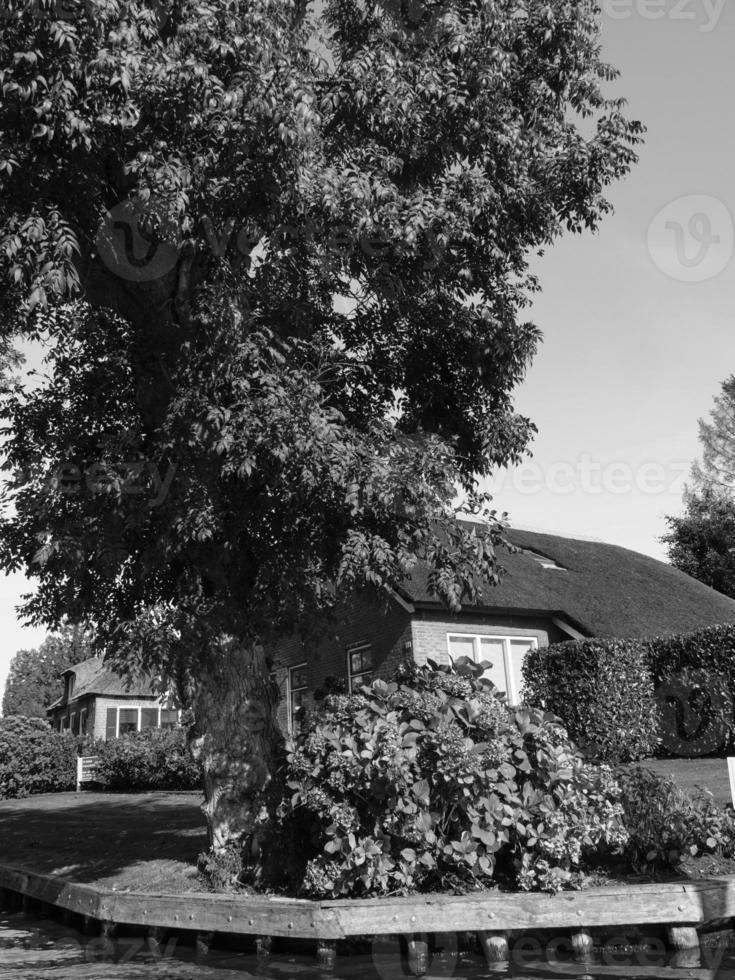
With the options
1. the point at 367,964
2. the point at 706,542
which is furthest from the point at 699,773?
the point at 706,542

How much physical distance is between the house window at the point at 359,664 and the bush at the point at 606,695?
17.2ft

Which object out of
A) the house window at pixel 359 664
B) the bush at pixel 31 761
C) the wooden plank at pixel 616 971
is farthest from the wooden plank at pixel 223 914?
the bush at pixel 31 761

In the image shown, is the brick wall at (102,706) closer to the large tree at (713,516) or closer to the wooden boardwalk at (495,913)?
the large tree at (713,516)

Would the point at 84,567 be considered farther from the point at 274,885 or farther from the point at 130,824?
the point at 130,824

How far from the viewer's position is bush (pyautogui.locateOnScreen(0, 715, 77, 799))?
1253 inches

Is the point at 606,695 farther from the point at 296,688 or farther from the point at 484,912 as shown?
the point at 484,912

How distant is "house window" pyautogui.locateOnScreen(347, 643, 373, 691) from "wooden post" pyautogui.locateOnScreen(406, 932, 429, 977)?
15.0 m

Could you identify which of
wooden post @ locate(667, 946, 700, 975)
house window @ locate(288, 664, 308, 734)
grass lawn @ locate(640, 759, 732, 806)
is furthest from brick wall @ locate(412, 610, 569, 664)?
wooden post @ locate(667, 946, 700, 975)

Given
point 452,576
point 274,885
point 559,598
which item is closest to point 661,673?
point 559,598

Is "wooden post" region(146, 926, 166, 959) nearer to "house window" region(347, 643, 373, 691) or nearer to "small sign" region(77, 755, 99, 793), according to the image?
"house window" region(347, 643, 373, 691)

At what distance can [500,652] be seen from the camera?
79.9 feet

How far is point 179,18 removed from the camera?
10375 millimetres

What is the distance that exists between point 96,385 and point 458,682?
627 cm

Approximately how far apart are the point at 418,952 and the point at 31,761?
88.0 ft
